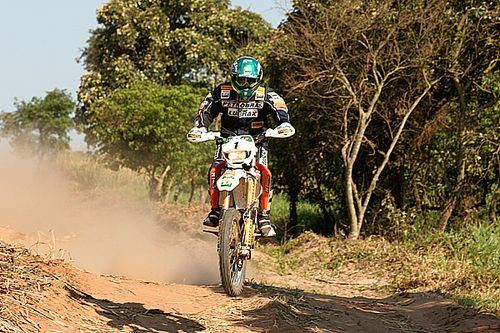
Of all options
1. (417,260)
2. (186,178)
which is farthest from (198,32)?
(417,260)

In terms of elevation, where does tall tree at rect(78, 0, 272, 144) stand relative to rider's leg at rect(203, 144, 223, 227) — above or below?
above

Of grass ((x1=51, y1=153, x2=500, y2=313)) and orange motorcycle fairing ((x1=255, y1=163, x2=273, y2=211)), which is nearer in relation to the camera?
orange motorcycle fairing ((x1=255, y1=163, x2=273, y2=211))

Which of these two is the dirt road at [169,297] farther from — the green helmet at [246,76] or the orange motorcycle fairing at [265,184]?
the green helmet at [246,76]

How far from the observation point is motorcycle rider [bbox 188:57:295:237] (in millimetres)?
7559

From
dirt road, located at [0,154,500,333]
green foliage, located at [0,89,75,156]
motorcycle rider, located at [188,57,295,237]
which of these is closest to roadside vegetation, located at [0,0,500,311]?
dirt road, located at [0,154,500,333]

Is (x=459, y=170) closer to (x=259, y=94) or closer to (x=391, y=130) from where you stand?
(x=391, y=130)

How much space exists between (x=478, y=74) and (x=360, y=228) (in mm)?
4298

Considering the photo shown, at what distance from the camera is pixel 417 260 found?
12.5 metres

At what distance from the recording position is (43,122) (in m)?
39.8

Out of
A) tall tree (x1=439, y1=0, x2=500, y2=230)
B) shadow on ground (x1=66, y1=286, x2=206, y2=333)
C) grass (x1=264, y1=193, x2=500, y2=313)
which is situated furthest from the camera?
tall tree (x1=439, y1=0, x2=500, y2=230)

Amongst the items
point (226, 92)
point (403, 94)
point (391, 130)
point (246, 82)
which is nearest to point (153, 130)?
point (391, 130)

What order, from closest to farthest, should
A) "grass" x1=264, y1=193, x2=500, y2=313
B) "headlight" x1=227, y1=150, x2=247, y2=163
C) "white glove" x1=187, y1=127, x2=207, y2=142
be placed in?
"headlight" x1=227, y1=150, x2=247, y2=163 < "white glove" x1=187, y1=127, x2=207, y2=142 < "grass" x1=264, y1=193, x2=500, y2=313

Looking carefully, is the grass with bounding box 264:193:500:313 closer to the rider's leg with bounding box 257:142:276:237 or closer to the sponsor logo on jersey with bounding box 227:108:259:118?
the rider's leg with bounding box 257:142:276:237

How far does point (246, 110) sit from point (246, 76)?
416mm
